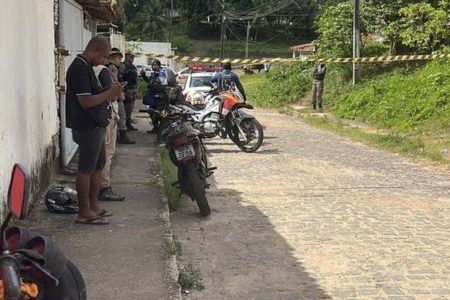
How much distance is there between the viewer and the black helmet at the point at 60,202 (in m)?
6.31

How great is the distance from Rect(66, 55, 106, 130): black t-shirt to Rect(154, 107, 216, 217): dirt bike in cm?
140

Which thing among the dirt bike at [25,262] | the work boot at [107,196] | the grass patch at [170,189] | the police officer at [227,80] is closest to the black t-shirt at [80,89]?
the work boot at [107,196]

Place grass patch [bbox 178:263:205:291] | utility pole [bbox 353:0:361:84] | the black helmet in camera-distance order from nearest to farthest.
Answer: grass patch [bbox 178:263:205:291] < the black helmet < utility pole [bbox 353:0:361:84]

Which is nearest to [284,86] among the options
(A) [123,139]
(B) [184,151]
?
(A) [123,139]

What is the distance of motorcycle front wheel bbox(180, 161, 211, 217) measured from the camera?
6.73 meters

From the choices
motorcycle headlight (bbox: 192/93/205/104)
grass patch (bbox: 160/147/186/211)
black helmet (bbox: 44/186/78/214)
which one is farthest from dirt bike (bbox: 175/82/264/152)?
black helmet (bbox: 44/186/78/214)

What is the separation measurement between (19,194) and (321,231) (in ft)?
15.4

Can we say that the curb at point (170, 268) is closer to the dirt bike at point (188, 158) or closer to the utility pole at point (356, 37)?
the dirt bike at point (188, 158)

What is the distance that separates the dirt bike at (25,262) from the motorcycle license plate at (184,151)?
4.50 meters

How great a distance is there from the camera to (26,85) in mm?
6098

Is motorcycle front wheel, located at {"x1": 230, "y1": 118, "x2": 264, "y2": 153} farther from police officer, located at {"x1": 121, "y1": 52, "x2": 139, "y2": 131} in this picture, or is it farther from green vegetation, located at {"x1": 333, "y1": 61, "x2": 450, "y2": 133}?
green vegetation, located at {"x1": 333, "y1": 61, "x2": 450, "y2": 133}

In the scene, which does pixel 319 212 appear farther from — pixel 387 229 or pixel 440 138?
pixel 440 138

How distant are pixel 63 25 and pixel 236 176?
3241 mm

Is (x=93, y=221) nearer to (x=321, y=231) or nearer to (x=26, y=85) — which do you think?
(x=26, y=85)
